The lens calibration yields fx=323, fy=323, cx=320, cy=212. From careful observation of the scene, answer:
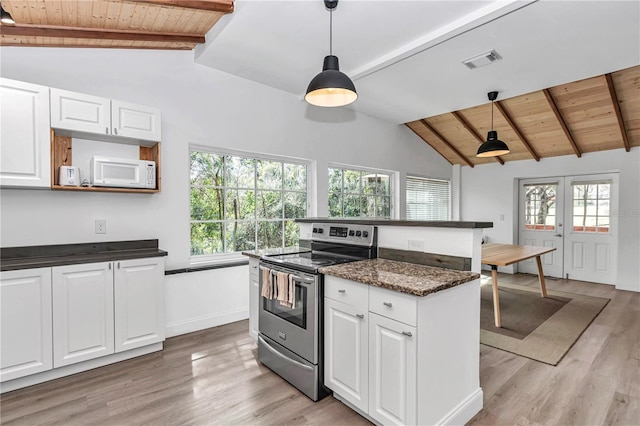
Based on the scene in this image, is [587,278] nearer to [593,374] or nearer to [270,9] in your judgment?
[593,374]

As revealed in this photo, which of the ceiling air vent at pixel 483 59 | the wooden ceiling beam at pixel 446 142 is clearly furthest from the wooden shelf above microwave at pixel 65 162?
the wooden ceiling beam at pixel 446 142

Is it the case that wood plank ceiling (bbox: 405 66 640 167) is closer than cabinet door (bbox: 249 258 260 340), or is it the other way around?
cabinet door (bbox: 249 258 260 340)

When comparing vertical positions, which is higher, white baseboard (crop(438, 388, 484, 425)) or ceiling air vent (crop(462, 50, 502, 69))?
ceiling air vent (crop(462, 50, 502, 69))

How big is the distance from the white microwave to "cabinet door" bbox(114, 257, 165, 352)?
669mm

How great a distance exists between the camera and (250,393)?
225 cm

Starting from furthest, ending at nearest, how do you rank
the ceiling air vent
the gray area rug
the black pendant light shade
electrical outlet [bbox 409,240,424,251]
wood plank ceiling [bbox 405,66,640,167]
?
wood plank ceiling [bbox 405,66,640,167] → the ceiling air vent → the gray area rug → electrical outlet [bbox 409,240,424,251] → the black pendant light shade

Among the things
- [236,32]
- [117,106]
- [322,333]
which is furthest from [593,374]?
[117,106]

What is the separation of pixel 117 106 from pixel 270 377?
8.37 feet

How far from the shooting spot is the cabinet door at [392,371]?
1.67 meters

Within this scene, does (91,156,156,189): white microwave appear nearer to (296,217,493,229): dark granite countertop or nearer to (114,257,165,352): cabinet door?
(114,257,165,352): cabinet door

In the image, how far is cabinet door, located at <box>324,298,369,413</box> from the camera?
1912 millimetres

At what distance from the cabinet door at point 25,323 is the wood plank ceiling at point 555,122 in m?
5.41

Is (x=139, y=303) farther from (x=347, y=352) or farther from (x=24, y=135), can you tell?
(x=347, y=352)

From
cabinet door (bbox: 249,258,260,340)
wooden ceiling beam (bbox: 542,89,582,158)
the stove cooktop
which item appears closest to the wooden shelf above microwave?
cabinet door (bbox: 249,258,260,340)
